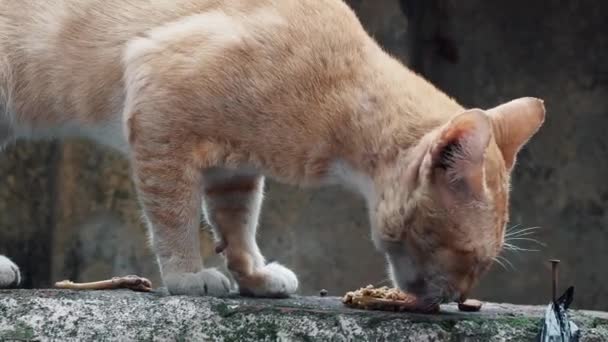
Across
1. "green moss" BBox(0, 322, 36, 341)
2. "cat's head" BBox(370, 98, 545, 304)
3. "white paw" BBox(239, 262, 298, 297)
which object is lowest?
"green moss" BBox(0, 322, 36, 341)

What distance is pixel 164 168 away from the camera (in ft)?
11.3

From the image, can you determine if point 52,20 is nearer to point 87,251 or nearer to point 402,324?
point 402,324

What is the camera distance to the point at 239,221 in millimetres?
3934

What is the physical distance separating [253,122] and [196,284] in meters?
0.53

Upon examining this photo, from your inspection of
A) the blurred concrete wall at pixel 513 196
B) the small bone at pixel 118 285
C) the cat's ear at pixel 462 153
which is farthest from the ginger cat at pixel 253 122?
the blurred concrete wall at pixel 513 196

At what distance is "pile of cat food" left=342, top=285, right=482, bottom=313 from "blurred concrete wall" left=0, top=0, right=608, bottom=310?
2.98m

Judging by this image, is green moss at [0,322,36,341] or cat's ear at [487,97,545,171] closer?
green moss at [0,322,36,341]

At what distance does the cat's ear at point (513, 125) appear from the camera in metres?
3.18

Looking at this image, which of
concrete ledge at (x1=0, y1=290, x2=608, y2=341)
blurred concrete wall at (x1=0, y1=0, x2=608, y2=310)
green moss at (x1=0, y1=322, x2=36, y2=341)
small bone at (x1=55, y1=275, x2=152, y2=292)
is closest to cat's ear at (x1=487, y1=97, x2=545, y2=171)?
concrete ledge at (x1=0, y1=290, x2=608, y2=341)

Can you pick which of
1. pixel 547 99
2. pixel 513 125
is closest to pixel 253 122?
pixel 513 125

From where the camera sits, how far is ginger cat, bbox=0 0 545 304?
120 inches

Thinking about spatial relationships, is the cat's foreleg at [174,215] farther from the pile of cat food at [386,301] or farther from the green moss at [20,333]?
the green moss at [20,333]

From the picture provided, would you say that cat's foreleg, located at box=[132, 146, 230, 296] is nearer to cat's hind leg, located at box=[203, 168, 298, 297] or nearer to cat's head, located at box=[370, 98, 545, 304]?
cat's hind leg, located at box=[203, 168, 298, 297]

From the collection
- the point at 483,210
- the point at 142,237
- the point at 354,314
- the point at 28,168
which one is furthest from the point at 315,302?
the point at 28,168
